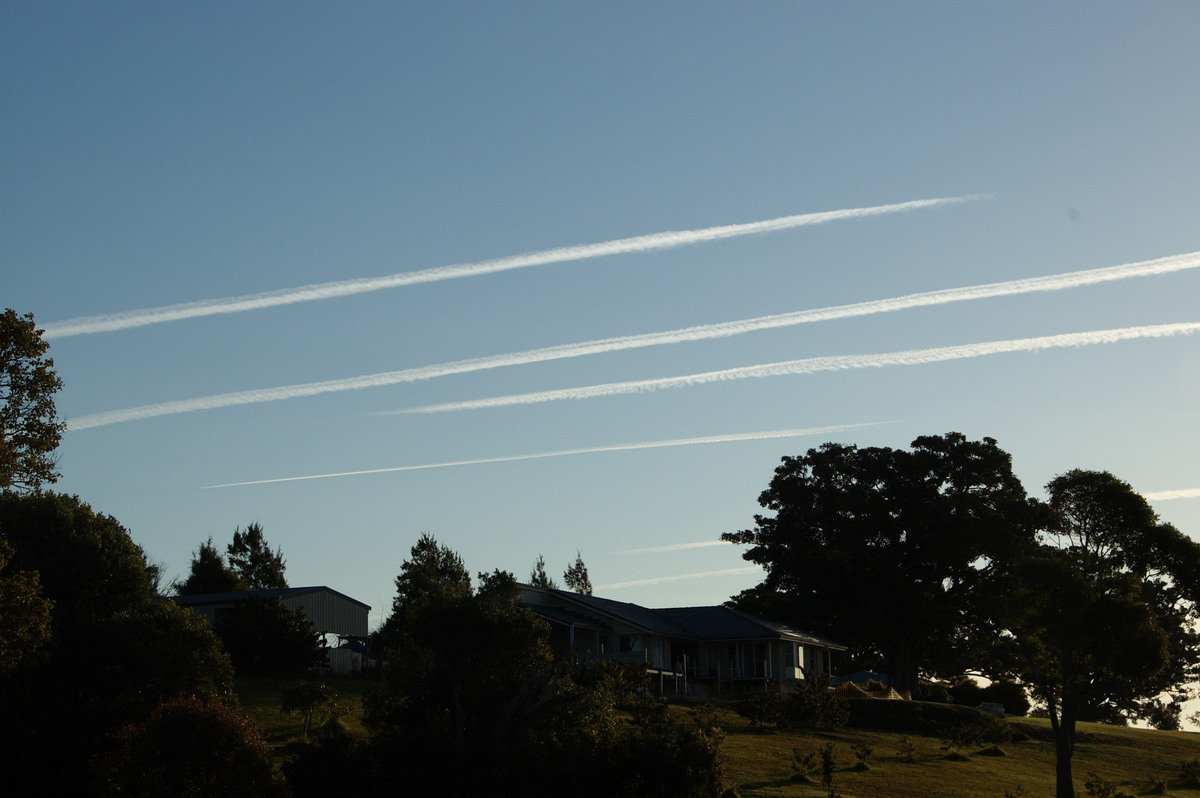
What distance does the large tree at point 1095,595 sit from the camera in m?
34.3

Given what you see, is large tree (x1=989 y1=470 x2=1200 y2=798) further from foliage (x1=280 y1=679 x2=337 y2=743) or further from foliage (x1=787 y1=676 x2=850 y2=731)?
foliage (x1=280 y1=679 x2=337 y2=743)

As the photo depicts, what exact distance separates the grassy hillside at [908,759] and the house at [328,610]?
22.1 feet

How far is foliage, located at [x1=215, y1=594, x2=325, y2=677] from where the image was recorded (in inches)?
1940

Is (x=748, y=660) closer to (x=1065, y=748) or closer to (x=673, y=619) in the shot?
(x=673, y=619)

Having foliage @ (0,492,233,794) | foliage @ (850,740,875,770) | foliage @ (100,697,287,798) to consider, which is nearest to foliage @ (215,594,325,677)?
foliage @ (0,492,233,794)

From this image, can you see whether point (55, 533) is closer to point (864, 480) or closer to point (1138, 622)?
point (1138, 622)

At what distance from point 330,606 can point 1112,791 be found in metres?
37.2

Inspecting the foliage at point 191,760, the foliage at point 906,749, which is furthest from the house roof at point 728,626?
the foliage at point 191,760

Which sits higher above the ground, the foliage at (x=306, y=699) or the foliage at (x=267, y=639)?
the foliage at (x=267, y=639)

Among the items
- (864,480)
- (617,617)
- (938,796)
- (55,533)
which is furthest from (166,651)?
(864,480)

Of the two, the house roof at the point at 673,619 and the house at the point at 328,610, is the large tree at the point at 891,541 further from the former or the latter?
the house at the point at 328,610

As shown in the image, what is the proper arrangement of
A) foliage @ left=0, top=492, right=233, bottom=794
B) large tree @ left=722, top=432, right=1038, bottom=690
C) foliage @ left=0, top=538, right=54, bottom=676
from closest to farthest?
foliage @ left=0, top=538, right=54, bottom=676
foliage @ left=0, top=492, right=233, bottom=794
large tree @ left=722, top=432, right=1038, bottom=690

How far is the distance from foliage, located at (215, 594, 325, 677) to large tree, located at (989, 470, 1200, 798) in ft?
90.4

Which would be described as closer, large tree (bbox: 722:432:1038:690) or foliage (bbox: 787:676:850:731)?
foliage (bbox: 787:676:850:731)
